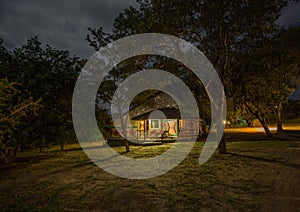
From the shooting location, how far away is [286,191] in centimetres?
580

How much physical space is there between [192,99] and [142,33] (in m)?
15.6

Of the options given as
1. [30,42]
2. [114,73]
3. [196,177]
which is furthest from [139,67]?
[196,177]

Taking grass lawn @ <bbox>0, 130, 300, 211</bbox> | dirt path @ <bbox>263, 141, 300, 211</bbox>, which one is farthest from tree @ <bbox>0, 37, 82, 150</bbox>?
dirt path @ <bbox>263, 141, 300, 211</bbox>

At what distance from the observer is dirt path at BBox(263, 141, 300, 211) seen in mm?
4777

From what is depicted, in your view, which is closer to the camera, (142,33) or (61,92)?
(142,33)

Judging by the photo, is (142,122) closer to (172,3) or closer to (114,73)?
(114,73)

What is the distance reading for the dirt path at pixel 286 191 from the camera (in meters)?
4.78

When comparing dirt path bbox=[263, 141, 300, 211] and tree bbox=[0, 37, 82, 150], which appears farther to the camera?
tree bbox=[0, 37, 82, 150]

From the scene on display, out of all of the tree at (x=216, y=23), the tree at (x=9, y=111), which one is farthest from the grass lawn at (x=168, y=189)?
the tree at (x=216, y=23)

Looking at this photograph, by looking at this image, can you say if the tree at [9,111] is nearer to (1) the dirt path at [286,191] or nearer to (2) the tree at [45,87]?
(2) the tree at [45,87]

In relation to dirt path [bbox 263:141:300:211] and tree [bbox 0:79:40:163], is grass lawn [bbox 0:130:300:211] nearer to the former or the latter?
dirt path [bbox 263:141:300:211]

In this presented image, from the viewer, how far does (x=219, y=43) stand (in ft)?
42.3

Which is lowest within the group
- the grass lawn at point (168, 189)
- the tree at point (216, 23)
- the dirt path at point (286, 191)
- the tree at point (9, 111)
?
the grass lawn at point (168, 189)

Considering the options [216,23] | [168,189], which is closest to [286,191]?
[168,189]
